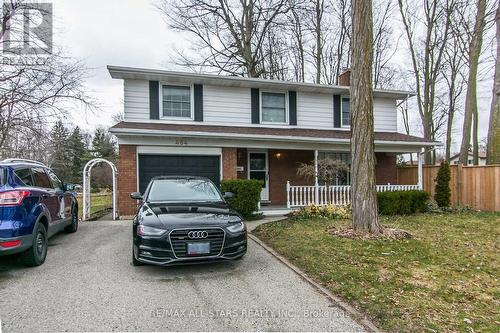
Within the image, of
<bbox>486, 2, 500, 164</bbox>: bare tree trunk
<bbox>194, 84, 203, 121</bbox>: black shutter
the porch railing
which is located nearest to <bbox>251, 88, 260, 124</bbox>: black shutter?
<bbox>194, 84, 203, 121</bbox>: black shutter

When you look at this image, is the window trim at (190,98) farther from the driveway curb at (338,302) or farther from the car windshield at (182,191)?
the driveway curb at (338,302)

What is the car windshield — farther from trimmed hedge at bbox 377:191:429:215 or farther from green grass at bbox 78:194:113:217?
green grass at bbox 78:194:113:217

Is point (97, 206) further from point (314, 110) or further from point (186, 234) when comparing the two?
point (186, 234)

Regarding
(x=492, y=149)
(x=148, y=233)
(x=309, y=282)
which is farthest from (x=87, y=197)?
(x=492, y=149)

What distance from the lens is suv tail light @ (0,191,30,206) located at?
445cm

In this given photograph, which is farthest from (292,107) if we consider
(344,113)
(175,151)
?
(175,151)

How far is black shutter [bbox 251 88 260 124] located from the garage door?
2.72 m

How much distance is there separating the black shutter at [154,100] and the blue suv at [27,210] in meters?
5.27

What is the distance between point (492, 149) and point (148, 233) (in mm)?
14260

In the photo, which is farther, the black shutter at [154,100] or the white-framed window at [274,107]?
the white-framed window at [274,107]

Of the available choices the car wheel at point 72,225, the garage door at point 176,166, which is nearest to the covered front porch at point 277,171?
the garage door at point 176,166

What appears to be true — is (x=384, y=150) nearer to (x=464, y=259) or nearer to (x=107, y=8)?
(x=464, y=259)

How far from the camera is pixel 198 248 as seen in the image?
4.48 m

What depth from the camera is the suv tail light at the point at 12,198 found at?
4.45 meters
